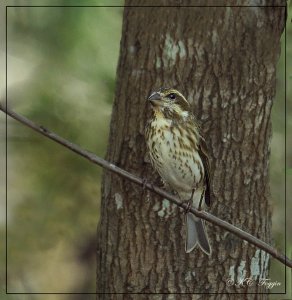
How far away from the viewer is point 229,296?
18.3 feet

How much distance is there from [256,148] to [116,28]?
217cm

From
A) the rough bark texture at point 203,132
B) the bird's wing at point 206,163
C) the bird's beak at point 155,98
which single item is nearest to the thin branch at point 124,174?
the bird's beak at point 155,98

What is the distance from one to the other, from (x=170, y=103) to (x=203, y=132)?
56 centimetres

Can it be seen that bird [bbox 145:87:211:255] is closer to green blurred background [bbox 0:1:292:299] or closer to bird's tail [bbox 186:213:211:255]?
bird's tail [bbox 186:213:211:255]

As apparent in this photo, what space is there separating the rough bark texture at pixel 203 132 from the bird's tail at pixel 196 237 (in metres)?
0.17

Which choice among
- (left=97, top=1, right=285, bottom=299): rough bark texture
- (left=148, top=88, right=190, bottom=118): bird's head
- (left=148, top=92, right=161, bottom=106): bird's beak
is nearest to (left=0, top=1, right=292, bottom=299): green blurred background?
(left=97, top=1, right=285, bottom=299): rough bark texture

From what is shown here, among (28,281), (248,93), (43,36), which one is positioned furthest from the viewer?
(28,281)

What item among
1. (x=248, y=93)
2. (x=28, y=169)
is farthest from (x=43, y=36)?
(x=248, y=93)

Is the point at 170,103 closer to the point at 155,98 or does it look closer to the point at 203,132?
the point at 155,98

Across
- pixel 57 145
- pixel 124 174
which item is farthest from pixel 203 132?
pixel 57 145

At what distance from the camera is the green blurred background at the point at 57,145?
274 inches

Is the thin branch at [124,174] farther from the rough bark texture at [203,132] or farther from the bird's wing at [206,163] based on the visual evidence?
the rough bark texture at [203,132]

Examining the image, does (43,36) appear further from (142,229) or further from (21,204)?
(142,229)

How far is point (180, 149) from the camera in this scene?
16.9 ft
